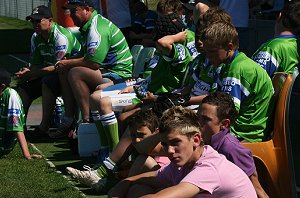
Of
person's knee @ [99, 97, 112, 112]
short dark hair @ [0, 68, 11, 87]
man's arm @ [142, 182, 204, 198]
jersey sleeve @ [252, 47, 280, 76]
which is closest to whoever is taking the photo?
man's arm @ [142, 182, 204, 198]

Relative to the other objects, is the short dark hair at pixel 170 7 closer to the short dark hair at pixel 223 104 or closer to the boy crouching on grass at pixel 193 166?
the short dark hair at pixel 223 104

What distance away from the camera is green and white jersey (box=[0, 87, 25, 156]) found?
8.58m

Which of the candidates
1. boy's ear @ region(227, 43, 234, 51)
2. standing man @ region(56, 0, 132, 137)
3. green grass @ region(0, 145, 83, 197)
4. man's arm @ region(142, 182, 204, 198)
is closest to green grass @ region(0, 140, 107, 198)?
green grass @ region(0, 145, 83, 197)

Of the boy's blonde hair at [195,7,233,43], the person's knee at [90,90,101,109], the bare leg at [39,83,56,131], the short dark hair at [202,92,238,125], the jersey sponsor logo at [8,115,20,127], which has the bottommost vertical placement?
the bare leg at [39,83,56,131]

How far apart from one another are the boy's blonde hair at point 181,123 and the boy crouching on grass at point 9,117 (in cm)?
401

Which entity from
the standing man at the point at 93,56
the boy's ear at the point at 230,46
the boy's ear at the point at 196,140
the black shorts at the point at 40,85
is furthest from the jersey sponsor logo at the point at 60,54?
the boy's ear at the point at 196,140

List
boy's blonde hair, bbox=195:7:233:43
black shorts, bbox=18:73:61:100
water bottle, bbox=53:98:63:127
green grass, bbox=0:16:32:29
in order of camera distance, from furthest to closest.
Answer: green grass, bbox=0:16:32:29 → water bottle, bbox=53:98:63:127 → black shorts, bbox=18:73:61:100 → boy's blonde hair, bbox=195:7:233:43

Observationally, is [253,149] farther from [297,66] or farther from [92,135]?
[92,135]

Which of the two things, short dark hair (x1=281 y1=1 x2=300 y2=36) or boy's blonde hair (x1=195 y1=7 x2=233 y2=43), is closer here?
boy's blonde hair (x1=195 y1=7 x2=233 y2=43)

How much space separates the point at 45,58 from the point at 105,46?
60.4 inches

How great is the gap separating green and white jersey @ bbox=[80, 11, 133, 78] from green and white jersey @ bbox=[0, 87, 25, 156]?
87 cm

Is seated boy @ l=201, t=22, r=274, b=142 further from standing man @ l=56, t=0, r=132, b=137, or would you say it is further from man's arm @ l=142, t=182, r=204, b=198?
standing man @ l=56, t=0, r=132, b=137

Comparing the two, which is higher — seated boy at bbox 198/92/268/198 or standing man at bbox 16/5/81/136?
seated boy at bbox 198/92/268/198

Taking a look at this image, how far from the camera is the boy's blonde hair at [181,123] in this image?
4586mm
